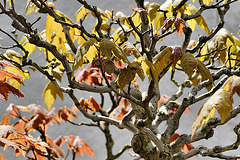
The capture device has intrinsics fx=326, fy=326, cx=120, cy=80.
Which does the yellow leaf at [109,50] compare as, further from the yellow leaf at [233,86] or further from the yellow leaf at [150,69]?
the yellow leaf at [233,86]

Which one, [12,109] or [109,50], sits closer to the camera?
[109,50]

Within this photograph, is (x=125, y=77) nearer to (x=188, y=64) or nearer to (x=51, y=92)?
(x=188, y=64)

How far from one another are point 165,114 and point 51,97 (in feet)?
1.58

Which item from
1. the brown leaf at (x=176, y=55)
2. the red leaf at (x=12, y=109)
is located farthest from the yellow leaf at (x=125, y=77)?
the red leaf at (x=12, y=109)

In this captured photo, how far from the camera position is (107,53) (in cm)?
76

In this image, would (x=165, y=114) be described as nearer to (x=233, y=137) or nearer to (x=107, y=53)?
(x=107, y=53)

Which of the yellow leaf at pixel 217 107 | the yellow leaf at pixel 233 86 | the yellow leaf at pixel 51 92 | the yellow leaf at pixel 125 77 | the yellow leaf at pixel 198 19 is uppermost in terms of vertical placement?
the yellow leaf at pixel 198 19

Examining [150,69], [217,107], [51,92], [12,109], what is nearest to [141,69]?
[150,69]

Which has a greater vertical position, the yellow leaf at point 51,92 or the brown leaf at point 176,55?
the yellow leaf at point 51,92

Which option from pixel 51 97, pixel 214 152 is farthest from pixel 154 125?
pixel 51 97

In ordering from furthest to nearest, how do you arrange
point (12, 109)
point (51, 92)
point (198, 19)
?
point (12, 109) < point (51, 92) < point (198, 19)

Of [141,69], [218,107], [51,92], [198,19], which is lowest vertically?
[218,107]

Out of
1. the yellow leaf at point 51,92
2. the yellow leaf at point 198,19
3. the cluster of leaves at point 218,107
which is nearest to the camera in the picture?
the cluster of leaves at point 218,107

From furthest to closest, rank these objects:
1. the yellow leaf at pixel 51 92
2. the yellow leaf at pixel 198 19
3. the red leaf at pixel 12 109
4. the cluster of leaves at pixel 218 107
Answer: the red leaf at pixel 12 109, the yellow leaf at pixel 51 92, the yellow leaf at pixel 198 19, the cluster of leaves at pixel 218 107
